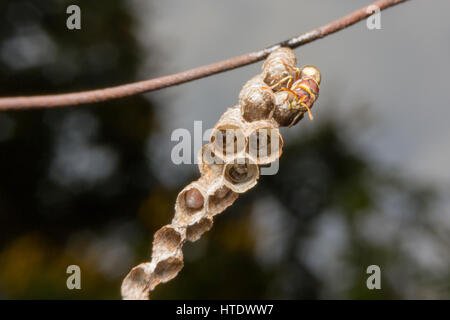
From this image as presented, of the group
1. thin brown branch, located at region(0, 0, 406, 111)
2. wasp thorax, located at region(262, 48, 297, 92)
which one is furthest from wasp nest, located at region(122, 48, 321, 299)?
thin brown branch, located at region(0, 0, 406, 111)

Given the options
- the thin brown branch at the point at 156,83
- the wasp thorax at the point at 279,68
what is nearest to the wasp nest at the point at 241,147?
the wasp thorax at the point at 279,68

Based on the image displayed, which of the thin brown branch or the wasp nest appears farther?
the wasp nest

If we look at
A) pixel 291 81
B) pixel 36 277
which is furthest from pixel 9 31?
pixel 291 81

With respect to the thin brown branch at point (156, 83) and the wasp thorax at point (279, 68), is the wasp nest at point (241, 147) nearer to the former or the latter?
the wasp thorax at point (279, 68)

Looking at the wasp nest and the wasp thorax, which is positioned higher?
the wasp thorax

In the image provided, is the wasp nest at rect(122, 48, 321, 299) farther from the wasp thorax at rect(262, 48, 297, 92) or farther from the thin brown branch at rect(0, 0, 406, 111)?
the thin brown branch at rect(0, 0, 406, 111)

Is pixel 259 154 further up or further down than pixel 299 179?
further down

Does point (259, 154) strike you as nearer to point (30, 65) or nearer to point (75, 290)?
point (75, 290)

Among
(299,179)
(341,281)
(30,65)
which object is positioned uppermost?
(30,65)
